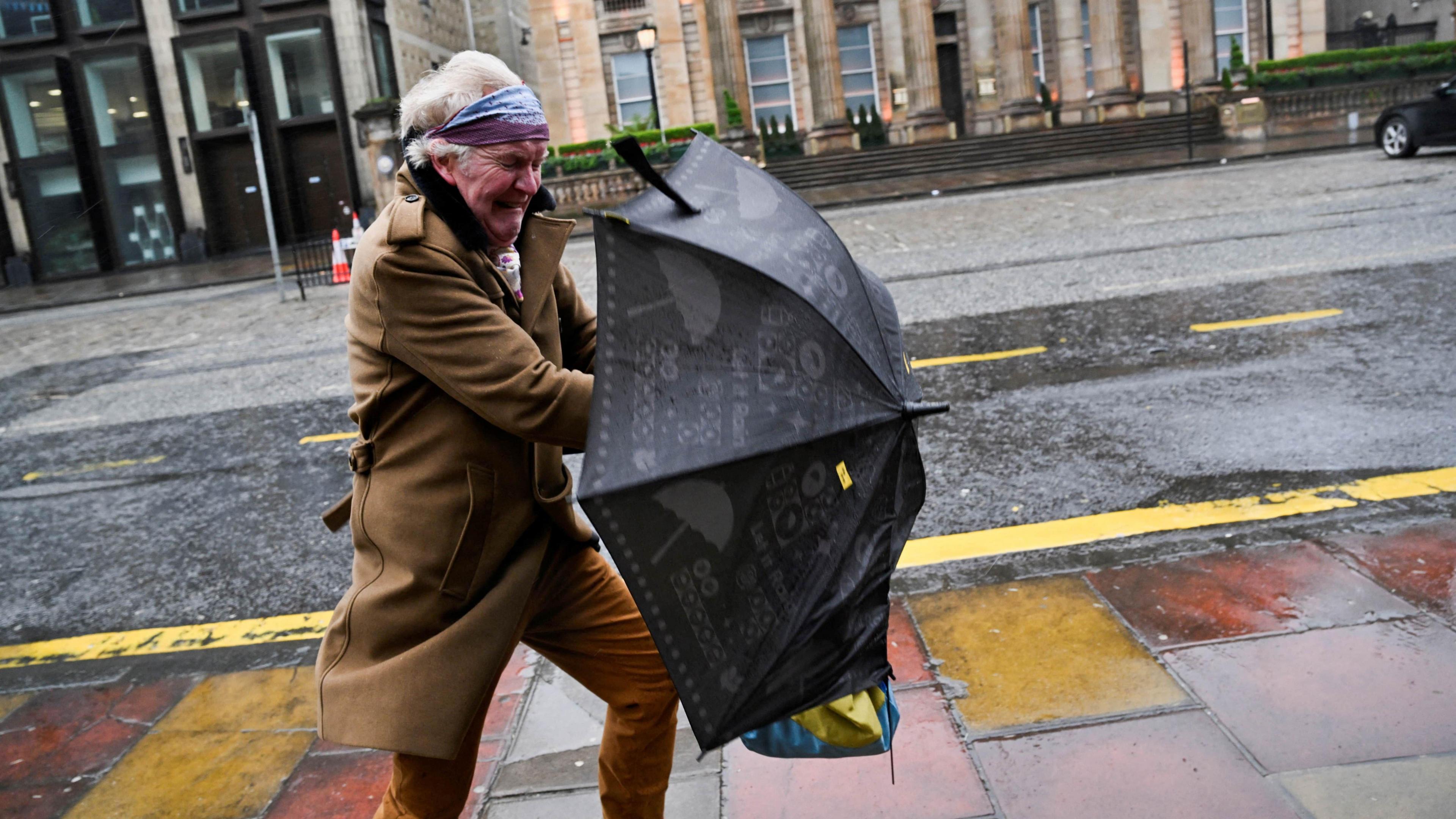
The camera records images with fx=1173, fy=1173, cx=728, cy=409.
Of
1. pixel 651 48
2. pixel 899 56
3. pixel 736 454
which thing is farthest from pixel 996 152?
pixel 736 454

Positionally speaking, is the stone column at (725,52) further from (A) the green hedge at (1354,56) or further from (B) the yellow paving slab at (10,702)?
(B) the yellow paving slab at (10,702)

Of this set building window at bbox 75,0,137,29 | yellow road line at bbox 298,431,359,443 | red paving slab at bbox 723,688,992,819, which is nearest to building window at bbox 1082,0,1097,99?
building window at bbox 75,0,137,29

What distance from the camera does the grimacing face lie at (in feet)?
7.23

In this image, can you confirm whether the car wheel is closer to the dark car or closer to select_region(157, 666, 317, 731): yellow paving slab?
the dark car

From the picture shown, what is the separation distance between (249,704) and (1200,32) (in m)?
36.2

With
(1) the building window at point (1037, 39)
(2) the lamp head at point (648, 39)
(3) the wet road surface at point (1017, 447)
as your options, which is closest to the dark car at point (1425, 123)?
(3) the wet road surface at point (1017, 447)

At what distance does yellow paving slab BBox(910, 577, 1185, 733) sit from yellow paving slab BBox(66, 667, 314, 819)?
2.07 metres

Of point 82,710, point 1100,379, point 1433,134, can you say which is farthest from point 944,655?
point 1433,134

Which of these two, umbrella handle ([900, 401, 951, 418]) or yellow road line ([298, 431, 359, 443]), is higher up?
umbrella handle ([900, 401, 951, 418])

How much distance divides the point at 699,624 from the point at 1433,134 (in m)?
20.9

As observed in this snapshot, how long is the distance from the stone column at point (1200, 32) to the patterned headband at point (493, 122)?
117 ft

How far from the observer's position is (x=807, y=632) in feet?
6.45

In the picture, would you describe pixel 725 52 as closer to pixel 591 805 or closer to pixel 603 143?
pixel 603 143

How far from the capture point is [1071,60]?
36.1 meters
